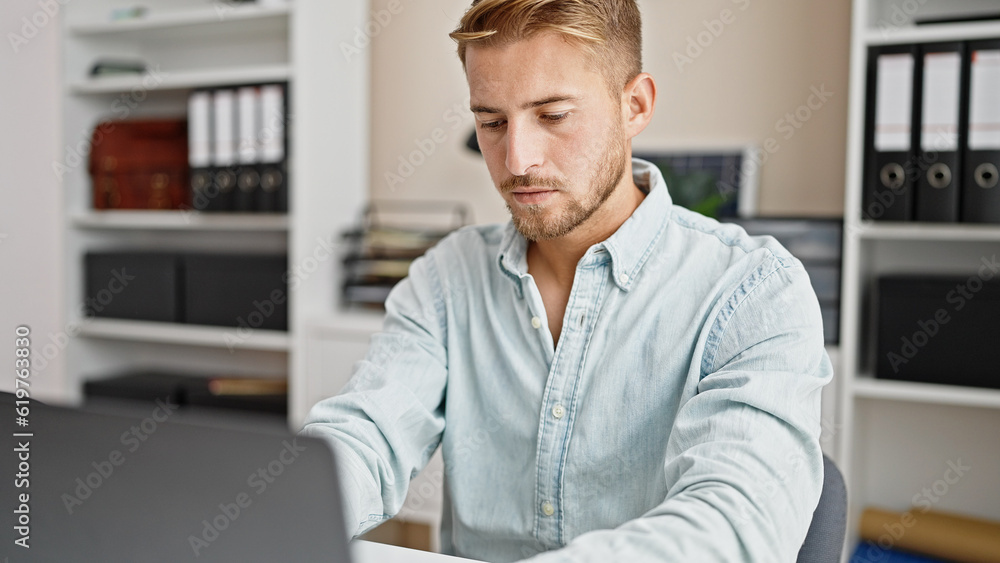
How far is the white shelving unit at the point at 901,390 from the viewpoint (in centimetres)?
178

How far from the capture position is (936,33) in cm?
172

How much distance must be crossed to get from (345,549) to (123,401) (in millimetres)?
2384

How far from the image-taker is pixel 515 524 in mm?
1089

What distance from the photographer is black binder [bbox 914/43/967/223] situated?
1719 millimetres

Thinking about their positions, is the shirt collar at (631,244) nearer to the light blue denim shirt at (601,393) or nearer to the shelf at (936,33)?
the light blue denim shirt at (601,393)

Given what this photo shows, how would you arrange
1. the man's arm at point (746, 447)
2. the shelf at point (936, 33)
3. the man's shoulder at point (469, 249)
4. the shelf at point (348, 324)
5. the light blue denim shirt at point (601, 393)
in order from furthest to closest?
1. the shelf at point (348, 324)
2. the shelf at point (936, 33)
3. the man's shoulder at point (469, 249)
4. the light blue denim shirt at point (601, 393)
5. the man's arm at point (746, 447)

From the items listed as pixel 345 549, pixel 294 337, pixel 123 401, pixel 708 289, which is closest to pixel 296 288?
pixel 294 337

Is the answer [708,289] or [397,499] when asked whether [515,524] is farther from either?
[708,289]

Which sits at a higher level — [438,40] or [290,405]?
[438,40]

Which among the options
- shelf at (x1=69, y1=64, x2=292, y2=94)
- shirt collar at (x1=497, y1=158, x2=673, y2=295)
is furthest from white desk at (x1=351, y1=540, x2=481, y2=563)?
shelf at (x1=69, y1=64, x2=292, y2=94)

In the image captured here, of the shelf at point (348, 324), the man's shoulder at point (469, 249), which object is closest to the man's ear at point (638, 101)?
the man's shoulder at point (469, 249)

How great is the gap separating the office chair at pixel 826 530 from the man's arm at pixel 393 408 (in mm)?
506

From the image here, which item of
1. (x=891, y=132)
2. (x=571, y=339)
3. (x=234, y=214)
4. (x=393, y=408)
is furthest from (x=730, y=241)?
(x=234, y=214)

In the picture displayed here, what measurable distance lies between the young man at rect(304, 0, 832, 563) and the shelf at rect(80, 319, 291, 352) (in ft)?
4.33
